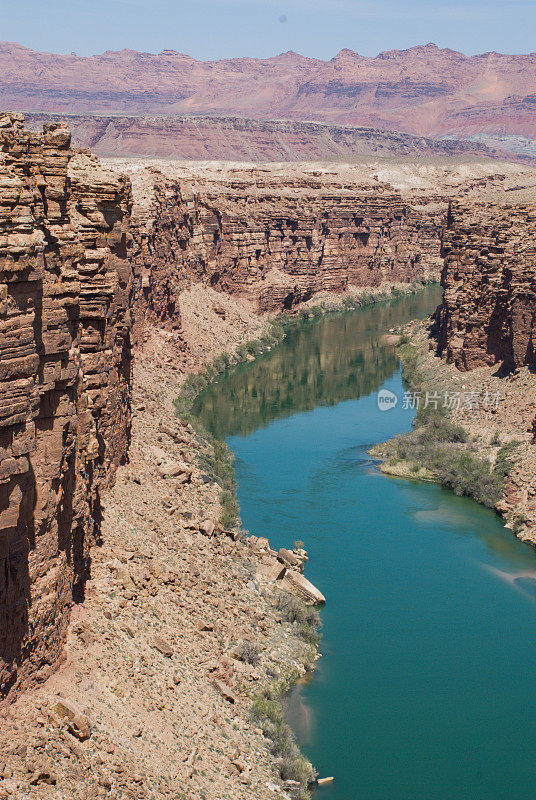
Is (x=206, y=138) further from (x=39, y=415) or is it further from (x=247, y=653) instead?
(x=39, y=415)

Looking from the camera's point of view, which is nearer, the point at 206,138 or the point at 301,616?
the point at 301,616

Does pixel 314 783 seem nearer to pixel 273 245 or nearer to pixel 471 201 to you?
pixel 471 201

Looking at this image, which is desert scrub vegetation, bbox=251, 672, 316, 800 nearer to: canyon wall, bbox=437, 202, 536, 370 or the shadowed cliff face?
the shadowed cliff face

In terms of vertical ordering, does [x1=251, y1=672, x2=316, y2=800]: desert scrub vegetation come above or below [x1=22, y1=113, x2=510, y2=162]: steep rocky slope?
below

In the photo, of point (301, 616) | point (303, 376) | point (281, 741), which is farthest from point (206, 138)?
point (281, 741)

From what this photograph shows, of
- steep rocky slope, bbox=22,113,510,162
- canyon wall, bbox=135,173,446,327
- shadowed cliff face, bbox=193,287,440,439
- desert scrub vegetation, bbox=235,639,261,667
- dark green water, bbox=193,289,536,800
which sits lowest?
shadowed cliff face, bbox=193,287,440,439

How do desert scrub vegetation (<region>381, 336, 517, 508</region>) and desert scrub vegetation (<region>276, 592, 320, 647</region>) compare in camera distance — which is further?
desert scrub vegetation (<region>381, 336, 517, 508</region>)

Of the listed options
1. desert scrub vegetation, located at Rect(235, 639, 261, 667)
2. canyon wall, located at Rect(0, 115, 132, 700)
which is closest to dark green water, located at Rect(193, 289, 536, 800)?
desert scrub vegetation, located at Rect(235, 639, 261, 667)

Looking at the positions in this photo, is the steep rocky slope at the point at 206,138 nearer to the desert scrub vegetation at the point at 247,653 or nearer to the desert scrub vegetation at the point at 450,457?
the desert scrub vegetation at the point at 450,457
